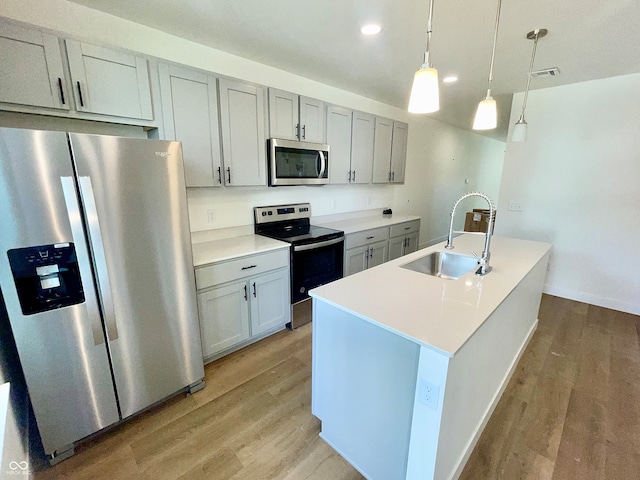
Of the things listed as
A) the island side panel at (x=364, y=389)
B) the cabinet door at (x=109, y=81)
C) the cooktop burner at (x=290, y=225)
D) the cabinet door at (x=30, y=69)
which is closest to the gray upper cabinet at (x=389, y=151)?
the cooktop burner at (x=290, y=225)

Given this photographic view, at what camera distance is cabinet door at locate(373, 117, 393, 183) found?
3820mm

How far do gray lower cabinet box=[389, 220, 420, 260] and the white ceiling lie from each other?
1903 mm

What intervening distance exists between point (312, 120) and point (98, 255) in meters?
2.32

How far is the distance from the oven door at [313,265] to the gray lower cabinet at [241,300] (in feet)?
0.30

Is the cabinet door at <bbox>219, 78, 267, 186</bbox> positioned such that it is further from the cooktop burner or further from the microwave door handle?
the microwave door handle

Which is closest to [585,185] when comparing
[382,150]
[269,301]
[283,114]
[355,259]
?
[382,150]

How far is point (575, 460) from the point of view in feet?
4.99

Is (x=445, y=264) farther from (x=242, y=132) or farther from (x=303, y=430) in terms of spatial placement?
(x=242, y=132)

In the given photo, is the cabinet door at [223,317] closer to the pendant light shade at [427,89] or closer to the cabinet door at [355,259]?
the cabinet door at [355,259]

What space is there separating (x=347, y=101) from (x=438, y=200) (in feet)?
10.7

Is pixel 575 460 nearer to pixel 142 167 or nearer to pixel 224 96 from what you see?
pixel 142 167

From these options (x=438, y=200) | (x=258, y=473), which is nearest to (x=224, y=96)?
(x=258, y=473)

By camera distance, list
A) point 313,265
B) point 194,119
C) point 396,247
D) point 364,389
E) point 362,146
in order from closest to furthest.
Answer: point 364,389
point 194,119
point 313,265
point 362,146
point 396,247

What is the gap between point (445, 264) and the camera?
86.2 inches
